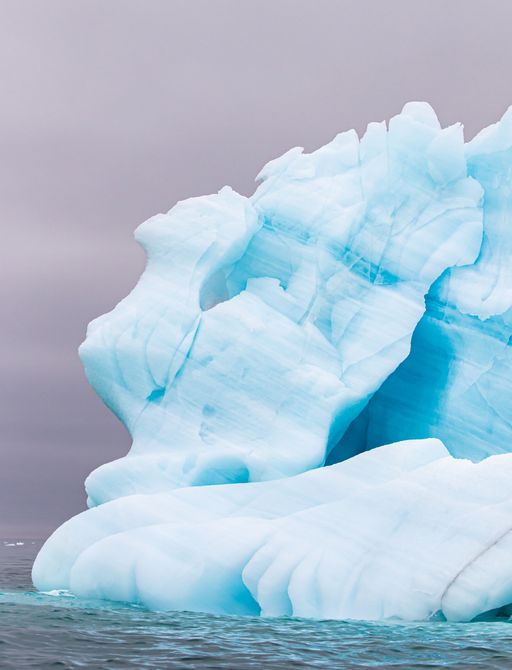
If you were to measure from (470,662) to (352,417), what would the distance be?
7084 millimetres

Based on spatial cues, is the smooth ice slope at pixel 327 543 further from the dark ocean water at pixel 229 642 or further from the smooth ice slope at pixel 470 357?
the smooth ice slope at pixel 470 357

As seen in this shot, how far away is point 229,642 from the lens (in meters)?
11.0

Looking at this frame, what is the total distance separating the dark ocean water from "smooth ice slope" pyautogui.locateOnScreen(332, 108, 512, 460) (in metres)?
4.58

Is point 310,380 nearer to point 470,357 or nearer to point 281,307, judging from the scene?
point 281,307

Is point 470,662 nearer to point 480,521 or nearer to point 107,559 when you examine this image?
point 480,521

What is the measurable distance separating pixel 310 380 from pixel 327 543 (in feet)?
11.4

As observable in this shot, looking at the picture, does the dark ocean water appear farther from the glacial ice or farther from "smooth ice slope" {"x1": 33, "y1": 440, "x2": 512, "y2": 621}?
the glacial ice

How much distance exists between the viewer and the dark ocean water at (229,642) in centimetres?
989

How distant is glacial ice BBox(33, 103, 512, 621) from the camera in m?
13.4

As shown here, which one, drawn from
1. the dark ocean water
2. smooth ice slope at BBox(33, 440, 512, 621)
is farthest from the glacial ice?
the dark ocean water

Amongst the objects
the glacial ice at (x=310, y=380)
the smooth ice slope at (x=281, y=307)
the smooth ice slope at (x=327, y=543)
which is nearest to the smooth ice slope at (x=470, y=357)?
the glacial ice at (x=310, y=380)

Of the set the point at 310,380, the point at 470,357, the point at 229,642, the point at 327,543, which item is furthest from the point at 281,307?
the point at 229,642

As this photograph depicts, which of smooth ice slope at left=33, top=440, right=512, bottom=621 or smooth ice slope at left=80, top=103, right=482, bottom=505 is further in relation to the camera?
smooth ice slope at left=80, top=103, right=482, bottom=505

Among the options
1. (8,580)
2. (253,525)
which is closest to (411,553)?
(253,525)
